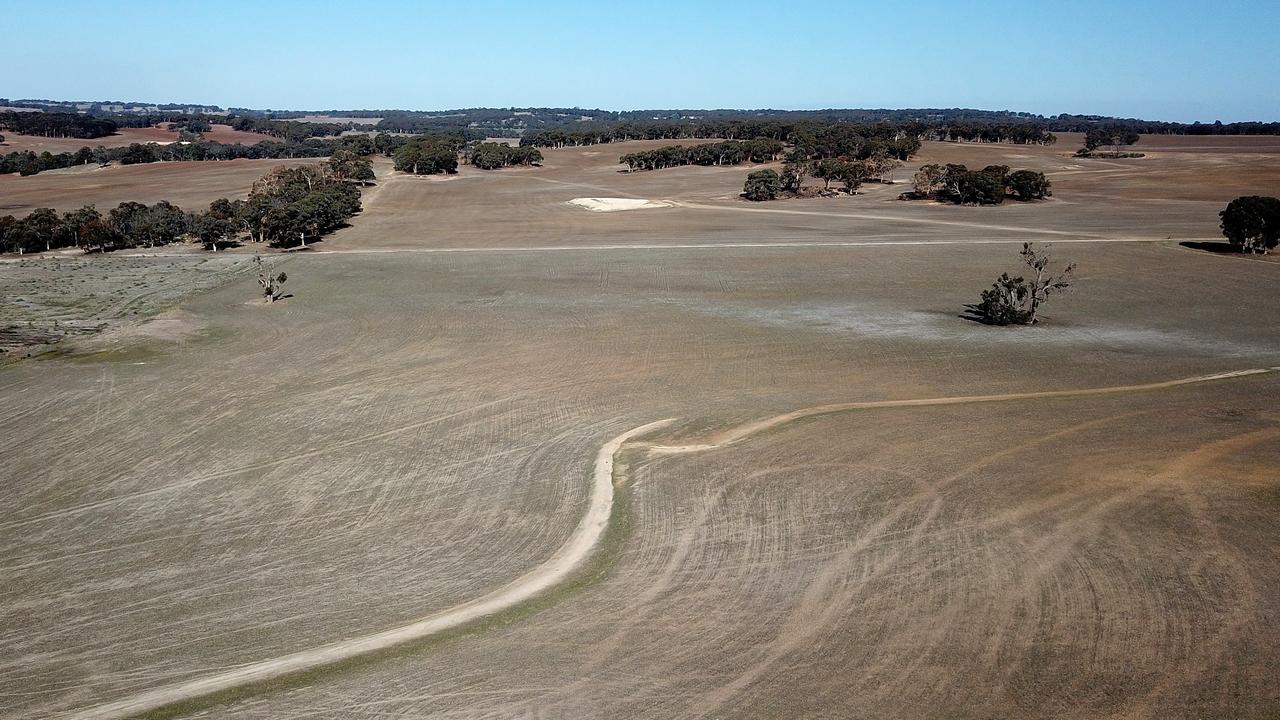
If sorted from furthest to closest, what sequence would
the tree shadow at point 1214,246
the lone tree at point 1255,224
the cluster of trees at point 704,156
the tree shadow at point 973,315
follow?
the cluster of trees at point 704,156
the tree shadow at point 1214,246
the lone tree at point 1255,224
the tree shadow at point 973,315

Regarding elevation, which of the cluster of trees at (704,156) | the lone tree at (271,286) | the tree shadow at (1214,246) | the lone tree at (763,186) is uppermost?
the cluster of trees at (704,156)

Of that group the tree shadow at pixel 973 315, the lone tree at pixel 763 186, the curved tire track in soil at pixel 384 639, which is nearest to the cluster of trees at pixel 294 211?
the lone tree at pixel 763 186

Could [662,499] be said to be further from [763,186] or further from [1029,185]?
[1029,185]

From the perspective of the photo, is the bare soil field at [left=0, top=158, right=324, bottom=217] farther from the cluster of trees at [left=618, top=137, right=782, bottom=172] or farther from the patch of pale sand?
the cluster of trees at [left=618, top=137, right=782, bottom=172]

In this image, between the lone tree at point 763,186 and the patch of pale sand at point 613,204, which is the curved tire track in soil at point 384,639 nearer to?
the patch of pale sand at point 613,204

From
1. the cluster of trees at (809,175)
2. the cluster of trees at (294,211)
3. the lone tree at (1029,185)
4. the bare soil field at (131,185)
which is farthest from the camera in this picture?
the cluster of trees at (809,175)

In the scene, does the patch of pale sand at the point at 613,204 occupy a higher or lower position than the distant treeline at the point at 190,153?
lower

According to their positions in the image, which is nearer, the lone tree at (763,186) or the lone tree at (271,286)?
the lone tree at (271,286)
